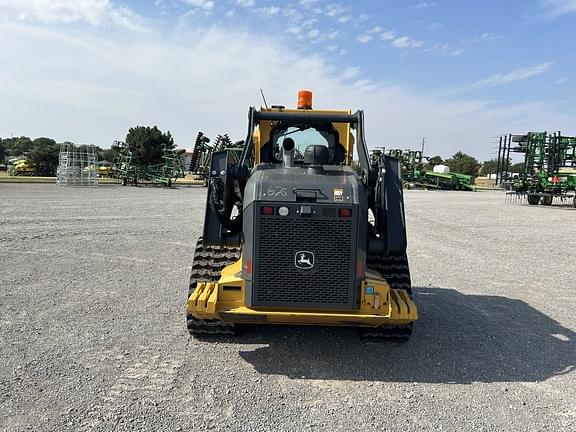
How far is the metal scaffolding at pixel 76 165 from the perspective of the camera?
3206 centimetres

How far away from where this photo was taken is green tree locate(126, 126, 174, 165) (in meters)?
38.2

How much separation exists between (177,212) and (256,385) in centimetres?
1338

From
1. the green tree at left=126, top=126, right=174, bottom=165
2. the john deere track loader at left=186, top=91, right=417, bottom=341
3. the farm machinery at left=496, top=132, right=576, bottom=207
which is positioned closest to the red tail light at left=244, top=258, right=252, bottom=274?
the john deere track loader at left=186, top=91, right=417, bottom=341

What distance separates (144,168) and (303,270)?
3322 centimetres

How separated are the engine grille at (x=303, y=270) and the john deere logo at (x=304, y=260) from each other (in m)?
0.03

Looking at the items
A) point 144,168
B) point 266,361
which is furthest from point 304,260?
point 144,168

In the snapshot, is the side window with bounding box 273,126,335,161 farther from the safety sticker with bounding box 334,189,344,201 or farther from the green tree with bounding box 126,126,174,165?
the green tree with bounding box 126,126,174,165

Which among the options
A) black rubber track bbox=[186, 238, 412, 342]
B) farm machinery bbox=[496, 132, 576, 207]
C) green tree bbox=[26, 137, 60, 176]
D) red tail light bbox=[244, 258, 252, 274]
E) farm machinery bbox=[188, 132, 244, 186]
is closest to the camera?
red tail light bbox=[244, 258, 252, 274]

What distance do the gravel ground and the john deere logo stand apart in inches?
35.7

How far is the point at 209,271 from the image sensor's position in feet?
16.7

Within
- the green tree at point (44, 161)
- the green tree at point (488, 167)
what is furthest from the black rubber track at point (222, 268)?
the green tree at point (488, 167)

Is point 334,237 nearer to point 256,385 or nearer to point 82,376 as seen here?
point 256,385

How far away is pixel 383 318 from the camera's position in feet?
13.6

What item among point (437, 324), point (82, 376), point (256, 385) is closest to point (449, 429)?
point (256, 385)
